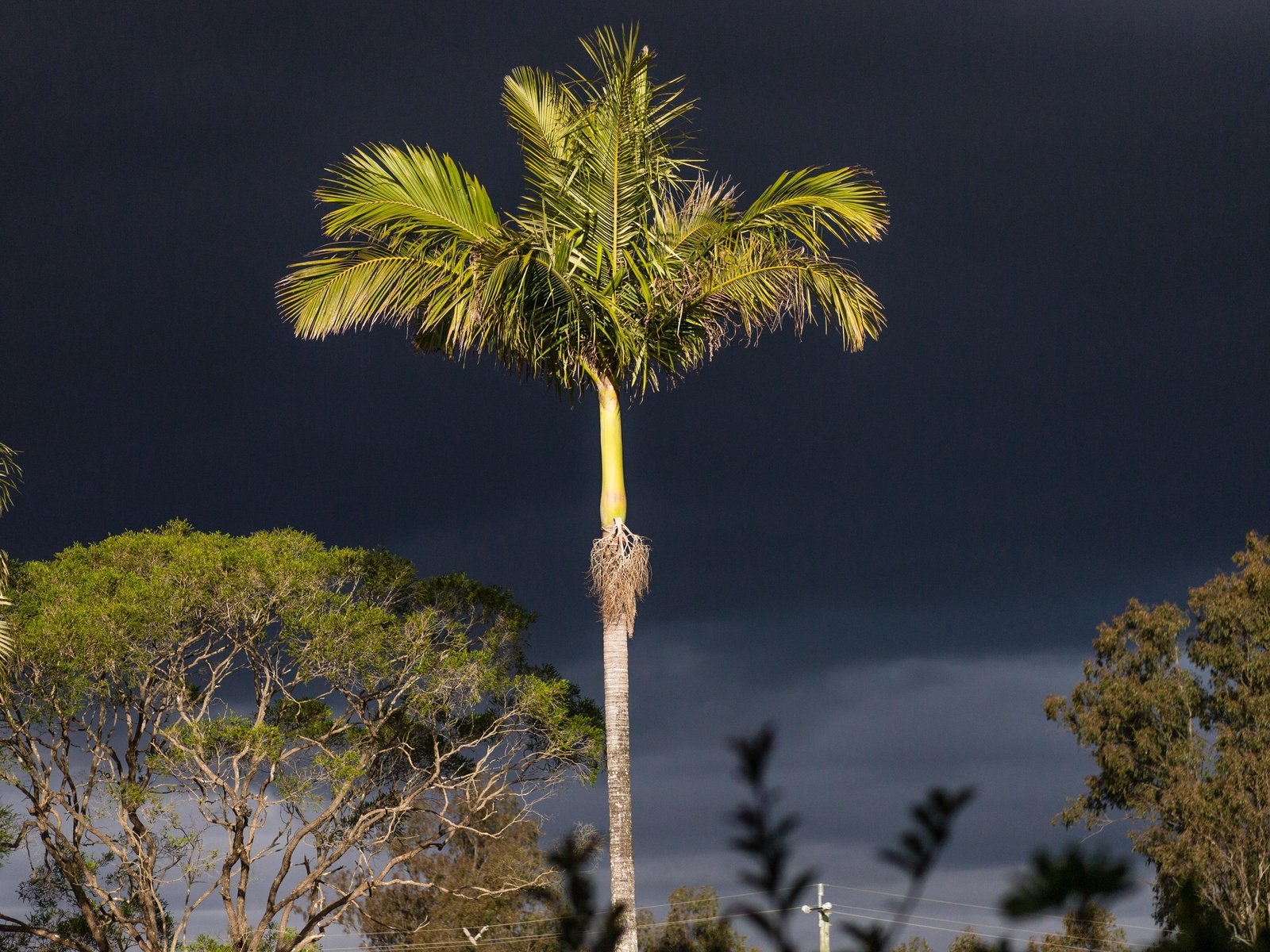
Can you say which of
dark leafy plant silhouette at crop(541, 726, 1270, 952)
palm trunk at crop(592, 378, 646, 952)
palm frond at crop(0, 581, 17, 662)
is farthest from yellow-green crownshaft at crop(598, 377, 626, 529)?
dark leafy plant silhouette at crop(541, 726, 1270, 952)

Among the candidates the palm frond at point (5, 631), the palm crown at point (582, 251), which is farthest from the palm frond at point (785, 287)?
the palm frond at point (5, 631)

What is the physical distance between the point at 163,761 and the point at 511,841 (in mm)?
14496

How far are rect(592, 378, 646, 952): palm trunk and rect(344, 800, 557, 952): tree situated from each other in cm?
1173

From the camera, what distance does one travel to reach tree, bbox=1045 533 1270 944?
2706 centimetres

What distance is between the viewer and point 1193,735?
29359 mm

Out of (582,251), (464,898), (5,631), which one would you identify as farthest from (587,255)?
(464,898)

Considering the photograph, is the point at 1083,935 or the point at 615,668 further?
the point at 615,668

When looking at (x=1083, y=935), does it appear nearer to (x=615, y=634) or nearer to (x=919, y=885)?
(x=919, y=885)

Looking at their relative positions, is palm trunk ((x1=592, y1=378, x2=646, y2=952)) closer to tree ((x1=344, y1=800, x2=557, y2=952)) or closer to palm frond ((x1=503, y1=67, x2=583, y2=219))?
palm frond ((x1=503, y1=67, x2=583, y2=219))

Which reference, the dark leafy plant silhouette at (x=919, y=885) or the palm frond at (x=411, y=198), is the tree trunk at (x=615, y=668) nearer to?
the palm frond at (x=411, y=198)

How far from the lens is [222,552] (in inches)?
829

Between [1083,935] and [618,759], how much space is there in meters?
11.9

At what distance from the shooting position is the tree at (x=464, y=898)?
92.0ft

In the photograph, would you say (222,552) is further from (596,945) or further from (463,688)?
(596,945)
